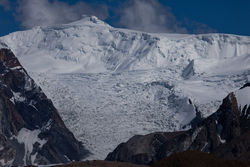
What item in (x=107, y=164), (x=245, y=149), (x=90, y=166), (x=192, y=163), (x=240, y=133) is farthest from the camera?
(x=240, y=133)

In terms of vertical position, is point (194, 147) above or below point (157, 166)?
below

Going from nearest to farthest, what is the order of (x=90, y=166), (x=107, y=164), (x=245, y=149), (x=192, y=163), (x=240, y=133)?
1. (x=192, y=163)
2. (x=90, y=166)
3. (x=107, y=164)
4. (x=245, y=149)
5. (x=240, y=133)

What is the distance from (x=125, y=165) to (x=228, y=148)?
4858cm

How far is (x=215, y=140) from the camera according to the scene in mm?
198875

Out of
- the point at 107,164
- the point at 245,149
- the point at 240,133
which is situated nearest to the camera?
the point at 107,164

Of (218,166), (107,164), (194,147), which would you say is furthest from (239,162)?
(194,147)

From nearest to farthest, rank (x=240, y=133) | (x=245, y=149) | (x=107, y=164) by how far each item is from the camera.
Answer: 1. (x=107, y=164)
2. (x=245, y=149)
3. (x=240, y=133)

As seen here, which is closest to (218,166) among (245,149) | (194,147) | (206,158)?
(206,158)

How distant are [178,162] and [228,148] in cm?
11069

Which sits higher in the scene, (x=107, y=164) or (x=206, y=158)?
(x=206, y=158)

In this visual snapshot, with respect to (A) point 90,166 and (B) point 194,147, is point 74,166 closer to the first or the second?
(A) point 90,166

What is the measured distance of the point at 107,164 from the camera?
132 metres

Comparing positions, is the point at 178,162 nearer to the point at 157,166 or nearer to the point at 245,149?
the point at 157,166

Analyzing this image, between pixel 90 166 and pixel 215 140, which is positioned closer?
pixel 90 166
